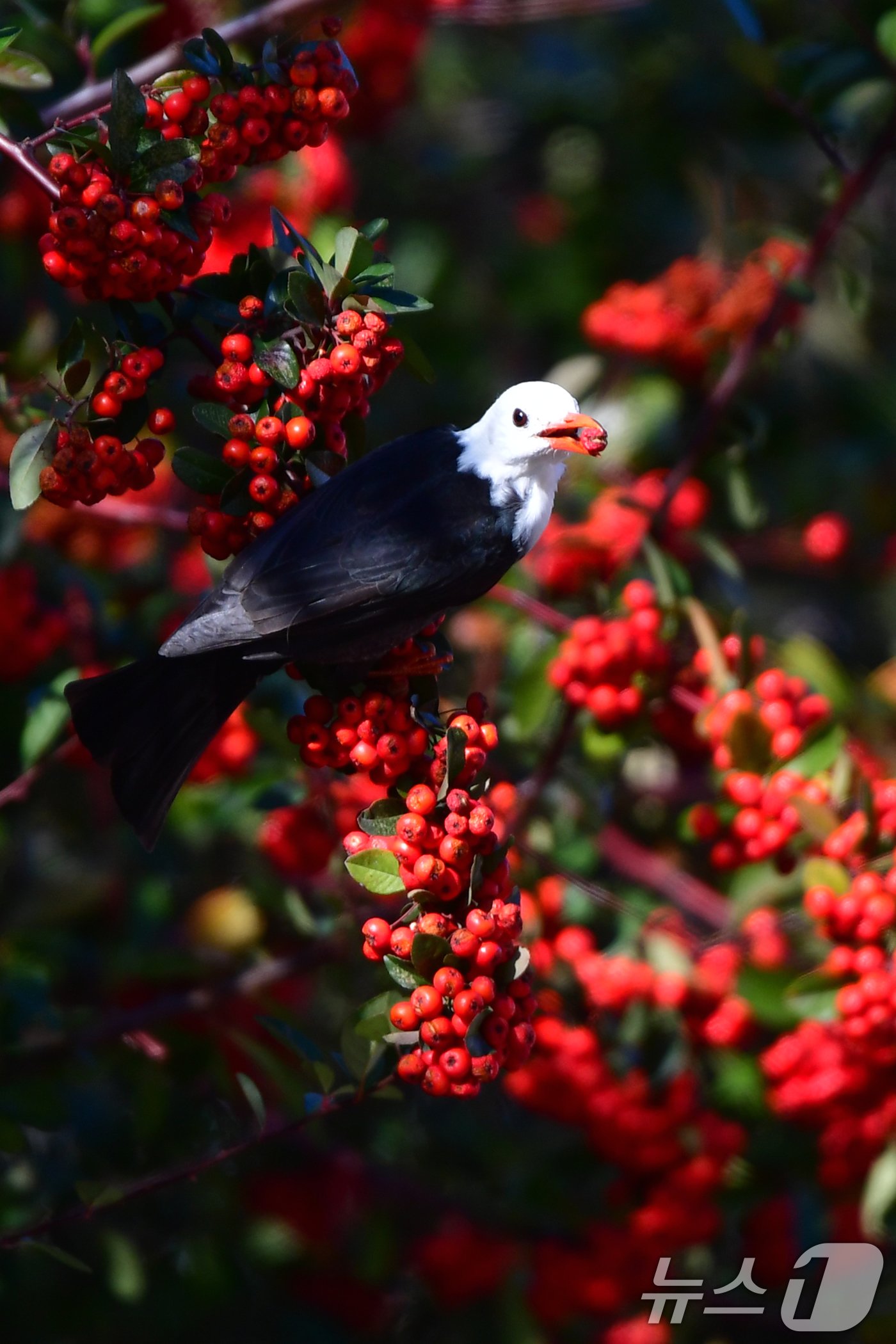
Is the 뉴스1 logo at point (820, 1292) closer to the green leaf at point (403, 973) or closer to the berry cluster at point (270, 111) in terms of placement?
the green leaf at point (403, 973)

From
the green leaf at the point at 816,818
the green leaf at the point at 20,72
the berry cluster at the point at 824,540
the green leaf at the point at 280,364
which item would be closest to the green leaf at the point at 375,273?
the green leaf at the point at 280,364

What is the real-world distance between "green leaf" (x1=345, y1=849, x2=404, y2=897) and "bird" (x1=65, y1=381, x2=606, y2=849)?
379 mm

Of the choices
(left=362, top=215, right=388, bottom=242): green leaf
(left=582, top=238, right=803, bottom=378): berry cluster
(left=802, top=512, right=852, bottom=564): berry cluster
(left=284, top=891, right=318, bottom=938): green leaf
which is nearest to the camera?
(left=362, top=215, right=388, bottom=242): green leaf

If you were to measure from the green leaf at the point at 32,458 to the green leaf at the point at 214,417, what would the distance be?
0.19 m

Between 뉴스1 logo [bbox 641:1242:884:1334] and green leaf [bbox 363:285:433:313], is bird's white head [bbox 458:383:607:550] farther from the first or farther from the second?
뉴스1 logo [bbox 641:1242:884:1334]

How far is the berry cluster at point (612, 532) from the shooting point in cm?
292

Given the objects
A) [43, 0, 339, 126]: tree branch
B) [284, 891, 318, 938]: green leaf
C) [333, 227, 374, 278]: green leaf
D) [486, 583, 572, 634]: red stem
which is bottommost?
[284, 891, 318, 938]: green leaf

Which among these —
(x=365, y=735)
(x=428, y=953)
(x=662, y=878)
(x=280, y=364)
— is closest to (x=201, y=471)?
(x=280, y=364)

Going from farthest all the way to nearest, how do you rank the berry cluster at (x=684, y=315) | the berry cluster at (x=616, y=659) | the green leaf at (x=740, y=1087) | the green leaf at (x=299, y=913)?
the berry cluster at (x=684, y=315) < the green leaf at (x=740, y=1087) < the green leaf at (x=299, y=913) < the berry cluster at (x=616, y=659)

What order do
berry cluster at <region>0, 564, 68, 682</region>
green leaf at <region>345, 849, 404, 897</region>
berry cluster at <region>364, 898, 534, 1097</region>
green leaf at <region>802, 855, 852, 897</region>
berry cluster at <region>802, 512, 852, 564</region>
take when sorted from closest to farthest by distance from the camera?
berry cluster at <region>364, 898, 534, 1097</region>
green leaf at <region>345, 849, 404, 897</region>
green leaf at <region>802, 855, 852, 897</region>
berry cluster at <region>0, 564, 68, 682</region>
berry cluster at <region>802, 512, 852, 564</region>

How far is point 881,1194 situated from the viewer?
2.71 m

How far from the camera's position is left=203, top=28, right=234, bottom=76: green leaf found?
6.30 feet

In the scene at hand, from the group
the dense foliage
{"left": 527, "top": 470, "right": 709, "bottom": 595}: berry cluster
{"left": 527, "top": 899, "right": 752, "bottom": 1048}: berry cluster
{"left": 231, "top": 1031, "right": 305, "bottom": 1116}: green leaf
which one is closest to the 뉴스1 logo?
the dense foliage

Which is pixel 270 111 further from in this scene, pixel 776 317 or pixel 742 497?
pixel 742 497
